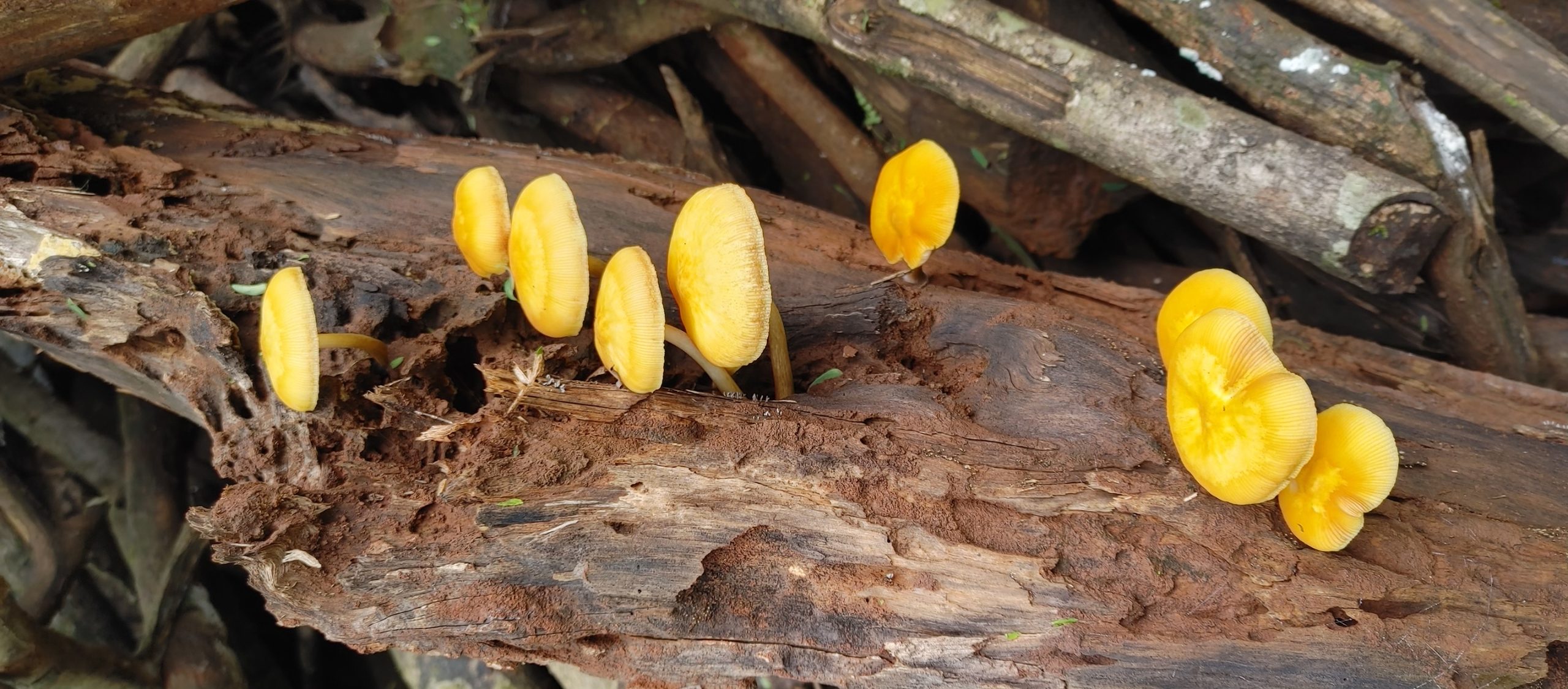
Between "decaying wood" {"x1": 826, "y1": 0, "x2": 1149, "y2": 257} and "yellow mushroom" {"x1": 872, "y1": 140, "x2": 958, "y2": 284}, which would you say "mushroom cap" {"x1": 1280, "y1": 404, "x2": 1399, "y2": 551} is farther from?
"decaying wood" {"x1": 826, "y1": 0, "x2": 1149, "y2": 257}

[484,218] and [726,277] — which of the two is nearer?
[726,277]

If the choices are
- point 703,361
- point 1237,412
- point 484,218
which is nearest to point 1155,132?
point 1237,412

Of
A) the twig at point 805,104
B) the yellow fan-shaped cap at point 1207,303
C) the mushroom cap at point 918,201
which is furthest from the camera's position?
the twig at point 805,104

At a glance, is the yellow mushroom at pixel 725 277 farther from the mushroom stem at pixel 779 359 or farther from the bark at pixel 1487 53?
the bark at pixel 1487 53

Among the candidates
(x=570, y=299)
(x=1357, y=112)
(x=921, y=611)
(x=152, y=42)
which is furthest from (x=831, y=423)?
(x=152, y=42)

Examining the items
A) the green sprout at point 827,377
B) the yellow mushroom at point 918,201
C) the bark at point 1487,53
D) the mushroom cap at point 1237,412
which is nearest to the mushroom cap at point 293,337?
the green sprout at point 827,377

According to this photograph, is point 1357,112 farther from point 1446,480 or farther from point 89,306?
point 89,306

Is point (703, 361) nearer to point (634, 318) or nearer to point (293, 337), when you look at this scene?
point (634, 318)
